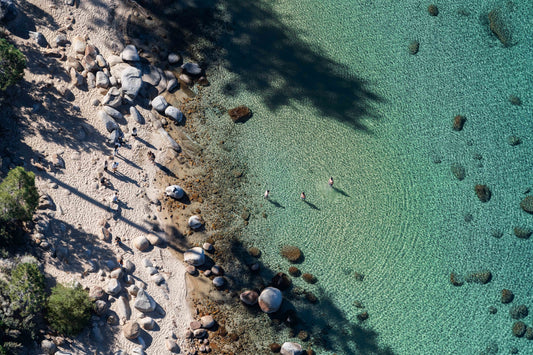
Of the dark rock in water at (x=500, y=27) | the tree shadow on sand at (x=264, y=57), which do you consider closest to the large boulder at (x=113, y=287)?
the tree shadow on sand at (x=264, y=57)

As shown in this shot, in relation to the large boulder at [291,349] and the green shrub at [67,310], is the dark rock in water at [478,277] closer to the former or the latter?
the large boulder at [291,349]

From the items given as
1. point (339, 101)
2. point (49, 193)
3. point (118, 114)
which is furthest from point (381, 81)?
point (49, 193)

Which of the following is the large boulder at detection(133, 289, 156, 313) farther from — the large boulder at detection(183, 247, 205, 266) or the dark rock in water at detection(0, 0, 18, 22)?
the dark rock in water at detection(0, 0, 18, 22)

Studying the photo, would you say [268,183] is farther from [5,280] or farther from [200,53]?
[5,280]

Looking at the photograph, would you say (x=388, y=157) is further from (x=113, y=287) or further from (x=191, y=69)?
(x=113, y=287)

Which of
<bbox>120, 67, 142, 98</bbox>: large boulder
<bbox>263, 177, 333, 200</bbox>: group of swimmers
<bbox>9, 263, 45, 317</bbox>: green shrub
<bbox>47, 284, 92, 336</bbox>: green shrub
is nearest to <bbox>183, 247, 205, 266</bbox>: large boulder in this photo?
<bbox>263, 177, 333, 200</bbox>: group of swimmers

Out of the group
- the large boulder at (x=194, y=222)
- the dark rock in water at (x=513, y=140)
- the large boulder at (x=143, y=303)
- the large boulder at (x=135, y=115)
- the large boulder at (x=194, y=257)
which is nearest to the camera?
the large boulder at (x=143, y=303)

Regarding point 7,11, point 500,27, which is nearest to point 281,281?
point 500,27
